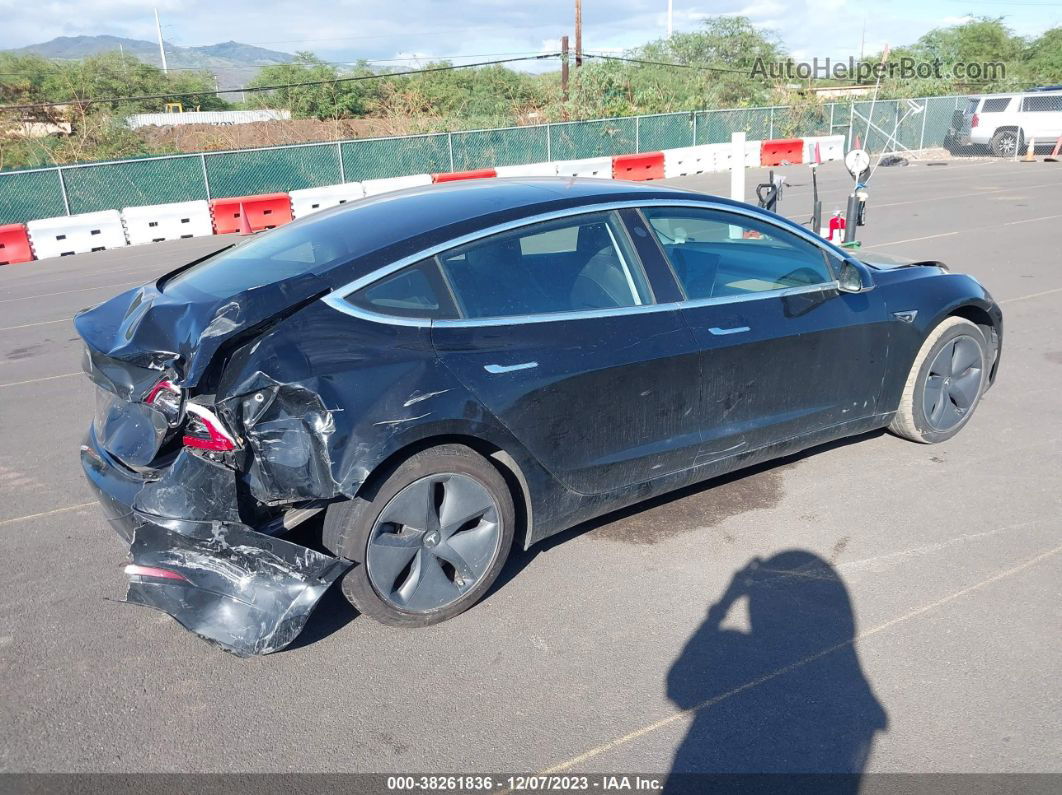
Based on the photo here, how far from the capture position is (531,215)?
12.7 feet

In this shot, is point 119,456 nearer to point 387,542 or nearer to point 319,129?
point 387,542

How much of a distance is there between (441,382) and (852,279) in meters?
2.41

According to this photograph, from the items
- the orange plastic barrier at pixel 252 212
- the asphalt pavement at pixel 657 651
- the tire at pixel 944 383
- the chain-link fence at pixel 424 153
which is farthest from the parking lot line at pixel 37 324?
the chain-link fence at pixel 424 153

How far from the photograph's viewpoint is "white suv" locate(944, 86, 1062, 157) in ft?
87.7

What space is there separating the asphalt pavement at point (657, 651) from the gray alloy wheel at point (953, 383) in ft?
0.67

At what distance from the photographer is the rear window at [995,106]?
27.5m

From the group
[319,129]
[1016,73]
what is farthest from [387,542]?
[1016,73]

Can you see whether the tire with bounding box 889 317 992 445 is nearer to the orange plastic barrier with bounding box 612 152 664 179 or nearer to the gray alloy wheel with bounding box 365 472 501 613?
the gray alloy wheel with bounding box 365 472 501 613

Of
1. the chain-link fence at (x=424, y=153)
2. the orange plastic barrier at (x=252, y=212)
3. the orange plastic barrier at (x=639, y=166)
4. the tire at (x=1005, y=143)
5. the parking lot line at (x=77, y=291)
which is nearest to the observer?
the parking lot line at (x=77, y=291)

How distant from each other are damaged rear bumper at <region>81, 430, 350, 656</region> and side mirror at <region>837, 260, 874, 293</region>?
9.65 feet

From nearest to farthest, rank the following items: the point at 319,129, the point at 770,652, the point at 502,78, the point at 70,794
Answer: the point at 70,794
the point at 770,652
the point at 319,129
the point at 502,78

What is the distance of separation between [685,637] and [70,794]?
7.22ft

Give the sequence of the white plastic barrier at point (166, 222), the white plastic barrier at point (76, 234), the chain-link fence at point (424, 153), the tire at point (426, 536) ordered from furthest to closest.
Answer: the chain-link fence at point (424, 153) < the white plastic barrier at point (166, 222) < the white plastic barrier at point (76, 234) < the tire at point (426, 536)

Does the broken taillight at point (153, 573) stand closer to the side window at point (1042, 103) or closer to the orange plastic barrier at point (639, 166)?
the orange plastic barrier at point (639, 166)
